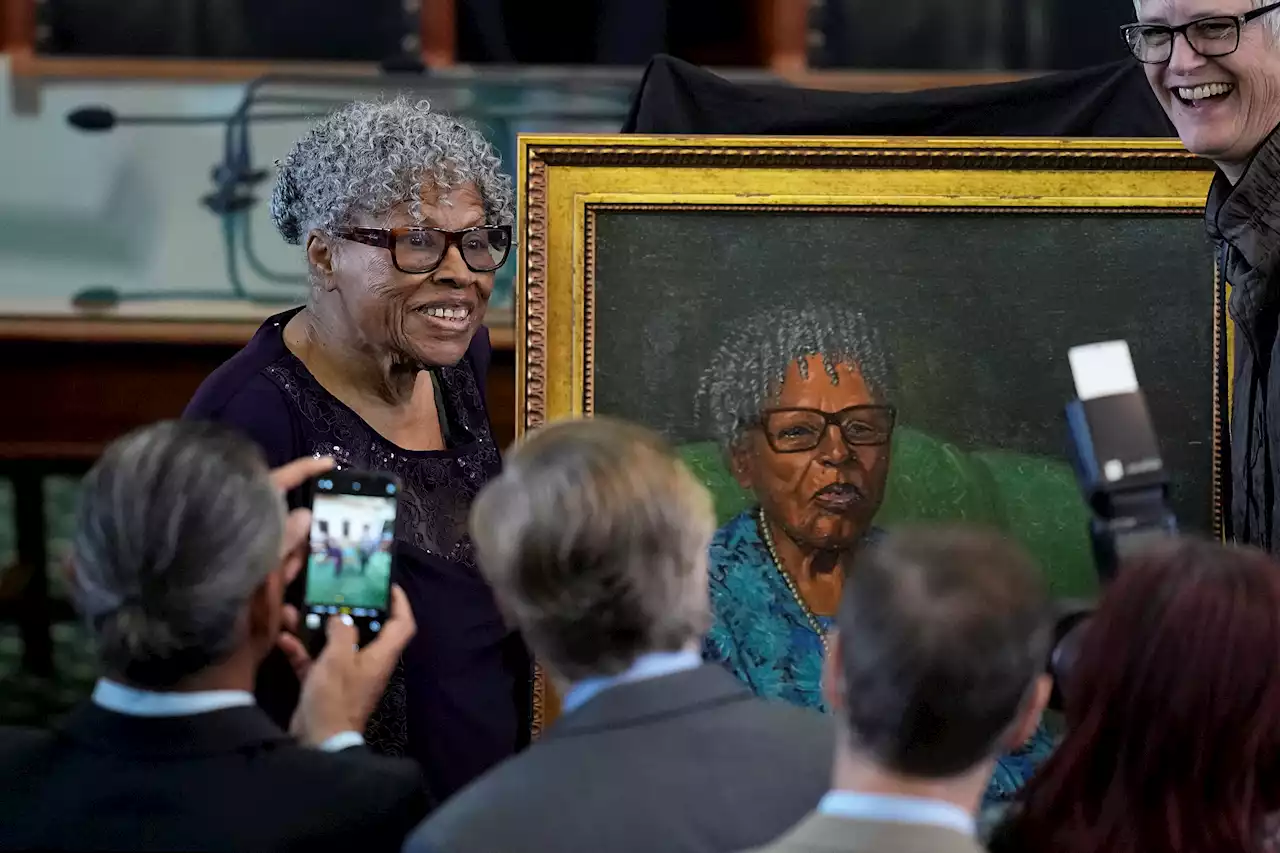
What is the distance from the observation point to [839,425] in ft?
8.11

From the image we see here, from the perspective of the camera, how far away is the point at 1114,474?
5.53ft

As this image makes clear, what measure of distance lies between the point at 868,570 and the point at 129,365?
2.86m

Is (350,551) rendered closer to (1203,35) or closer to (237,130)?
(1203,35)

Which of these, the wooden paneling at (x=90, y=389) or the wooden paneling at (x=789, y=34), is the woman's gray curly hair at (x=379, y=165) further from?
the wooden paneling at (x=789, y=34)

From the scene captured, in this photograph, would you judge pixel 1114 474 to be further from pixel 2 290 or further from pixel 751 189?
pixel 2 290

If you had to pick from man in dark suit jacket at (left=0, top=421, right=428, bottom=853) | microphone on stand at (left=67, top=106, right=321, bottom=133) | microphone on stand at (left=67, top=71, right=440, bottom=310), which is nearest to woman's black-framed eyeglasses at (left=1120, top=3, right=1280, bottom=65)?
man in dark suit jacket at (left=0, top=421, right=428, bottom=853)

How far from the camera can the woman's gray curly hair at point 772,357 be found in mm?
2451

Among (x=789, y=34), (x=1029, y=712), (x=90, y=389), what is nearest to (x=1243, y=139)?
(x=1029, y=712)

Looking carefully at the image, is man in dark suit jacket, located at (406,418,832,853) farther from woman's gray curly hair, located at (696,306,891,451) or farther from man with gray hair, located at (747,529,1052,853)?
woman's gray curly hair, located at (696,306,891,451)

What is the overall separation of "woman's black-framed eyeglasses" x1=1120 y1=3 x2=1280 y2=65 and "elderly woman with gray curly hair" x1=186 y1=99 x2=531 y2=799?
3.08 ft

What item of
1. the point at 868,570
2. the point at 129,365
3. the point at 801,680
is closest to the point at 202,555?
the point at 868,570

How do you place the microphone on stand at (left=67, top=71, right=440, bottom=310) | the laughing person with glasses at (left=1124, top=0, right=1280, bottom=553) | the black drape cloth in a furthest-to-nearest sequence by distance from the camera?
the microphone on stand at (left=67, top=71, right=440, bottom=310) < the black drape cloth < the laughing person with glasses at (left=1124, top=0, right=1280, bottom=553)

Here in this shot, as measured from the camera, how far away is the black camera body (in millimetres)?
1685

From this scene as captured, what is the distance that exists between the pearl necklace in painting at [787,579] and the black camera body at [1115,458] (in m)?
0.73
